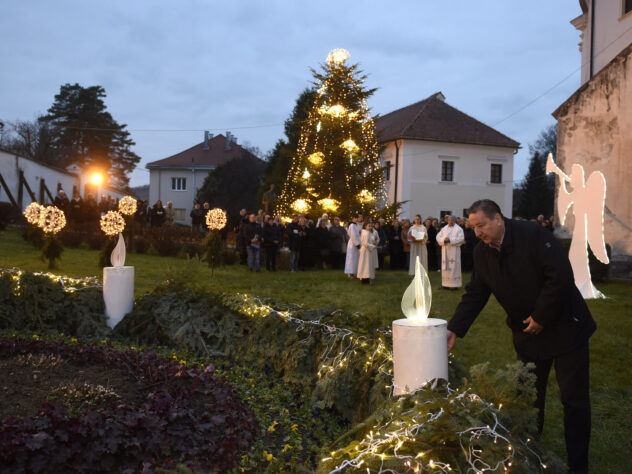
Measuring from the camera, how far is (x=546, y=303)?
12.1ft

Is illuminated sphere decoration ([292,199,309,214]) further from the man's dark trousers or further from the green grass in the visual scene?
the man's dark trousers

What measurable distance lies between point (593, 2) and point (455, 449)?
78.0 ft

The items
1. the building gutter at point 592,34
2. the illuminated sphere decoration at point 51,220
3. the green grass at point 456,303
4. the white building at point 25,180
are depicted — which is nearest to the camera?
the green grass at point 456,303

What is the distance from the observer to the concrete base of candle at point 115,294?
749 centimetres

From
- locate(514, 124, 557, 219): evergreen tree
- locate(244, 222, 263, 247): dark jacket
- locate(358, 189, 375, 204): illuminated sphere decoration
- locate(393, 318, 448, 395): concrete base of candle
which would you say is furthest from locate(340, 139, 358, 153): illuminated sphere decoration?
locate(514, 124, 557, 219): evergreen tree

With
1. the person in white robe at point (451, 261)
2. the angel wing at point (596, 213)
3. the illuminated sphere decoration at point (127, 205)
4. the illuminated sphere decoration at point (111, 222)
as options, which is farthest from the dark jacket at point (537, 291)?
the illuminated sphere decoration at point (127, 205)

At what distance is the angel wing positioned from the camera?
37.7 ft

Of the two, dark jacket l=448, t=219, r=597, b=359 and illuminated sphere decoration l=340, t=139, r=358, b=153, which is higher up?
illuminated sphere decoration l=340, t=139, r=358, b=153

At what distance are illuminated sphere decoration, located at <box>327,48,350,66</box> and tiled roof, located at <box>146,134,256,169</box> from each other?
31.2 meters

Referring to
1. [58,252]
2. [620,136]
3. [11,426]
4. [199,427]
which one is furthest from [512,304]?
[620,136]

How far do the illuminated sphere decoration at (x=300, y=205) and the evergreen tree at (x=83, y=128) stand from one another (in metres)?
38.0

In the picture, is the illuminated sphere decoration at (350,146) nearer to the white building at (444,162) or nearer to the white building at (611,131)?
the white building at (611,131)

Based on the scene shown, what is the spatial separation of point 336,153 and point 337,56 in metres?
4.17

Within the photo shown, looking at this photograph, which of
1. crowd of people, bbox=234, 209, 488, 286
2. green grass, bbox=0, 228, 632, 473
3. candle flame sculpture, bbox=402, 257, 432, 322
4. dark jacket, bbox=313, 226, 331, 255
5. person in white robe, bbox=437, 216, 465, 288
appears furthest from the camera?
dark jacket, bbox=313, 226, 331, 255
